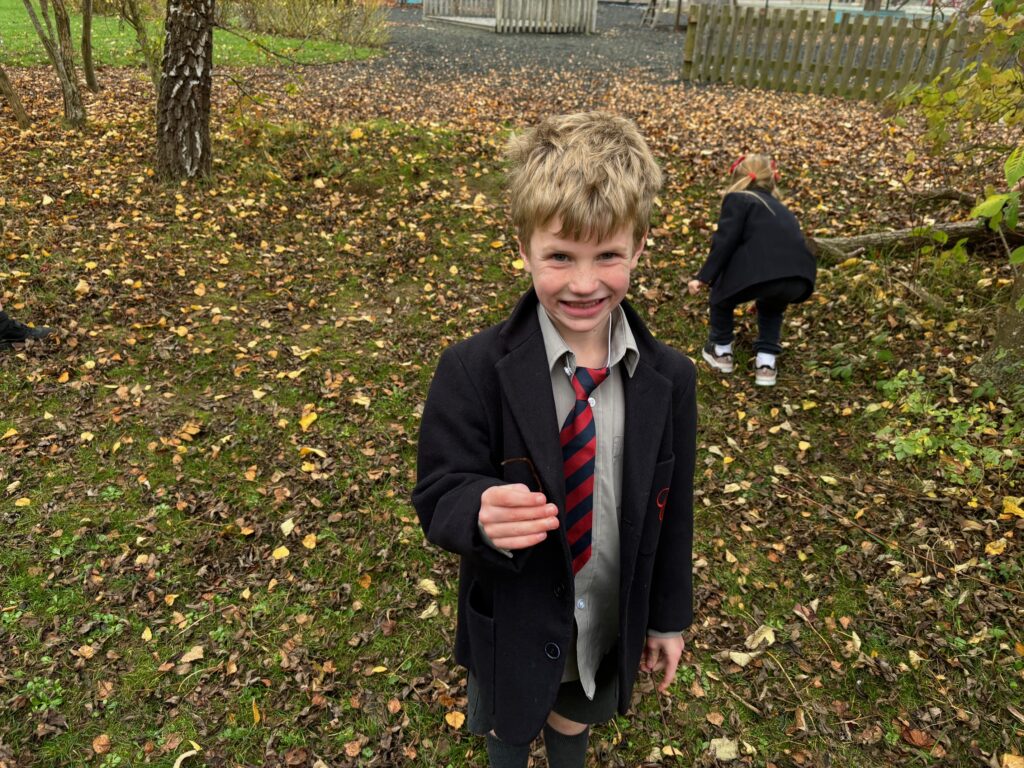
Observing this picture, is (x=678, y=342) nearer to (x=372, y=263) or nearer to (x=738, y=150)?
(x=372, y=263)

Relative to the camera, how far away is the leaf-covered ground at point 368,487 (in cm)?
311

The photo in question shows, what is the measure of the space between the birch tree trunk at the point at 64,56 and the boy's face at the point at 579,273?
925cm

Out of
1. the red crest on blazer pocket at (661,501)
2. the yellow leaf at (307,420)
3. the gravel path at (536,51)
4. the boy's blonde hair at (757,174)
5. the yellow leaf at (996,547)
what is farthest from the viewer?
the gravel path at (536,51)

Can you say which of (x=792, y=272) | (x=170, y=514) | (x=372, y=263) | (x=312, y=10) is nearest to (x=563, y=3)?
(x=312, y=10)

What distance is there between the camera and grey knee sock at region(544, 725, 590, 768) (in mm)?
2383

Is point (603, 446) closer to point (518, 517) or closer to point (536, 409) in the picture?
point (536, 409)

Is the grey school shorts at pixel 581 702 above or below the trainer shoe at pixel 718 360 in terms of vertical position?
above

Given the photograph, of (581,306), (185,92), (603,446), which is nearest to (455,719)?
(603,446)

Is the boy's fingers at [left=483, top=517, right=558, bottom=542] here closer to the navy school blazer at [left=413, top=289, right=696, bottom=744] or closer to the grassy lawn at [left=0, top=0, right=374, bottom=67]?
the navy school blazer at [left=413, top=289, right=696, bottom=744]

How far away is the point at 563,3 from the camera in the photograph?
2206cm

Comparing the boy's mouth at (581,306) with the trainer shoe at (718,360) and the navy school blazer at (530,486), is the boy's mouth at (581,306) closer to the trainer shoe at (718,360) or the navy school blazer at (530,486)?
the navy school blazer at (530,486)

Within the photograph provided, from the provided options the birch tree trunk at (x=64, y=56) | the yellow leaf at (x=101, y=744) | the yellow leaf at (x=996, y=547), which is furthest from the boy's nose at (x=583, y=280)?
the birch tree trunk at (x=64, y=56)

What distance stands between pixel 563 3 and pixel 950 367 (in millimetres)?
21575

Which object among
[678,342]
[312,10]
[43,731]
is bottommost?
[43,731]
